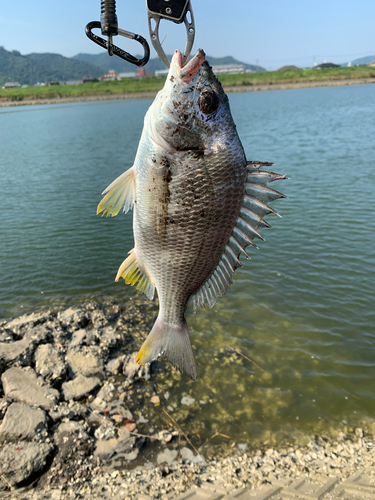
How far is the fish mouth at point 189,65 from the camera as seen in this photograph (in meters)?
2.13

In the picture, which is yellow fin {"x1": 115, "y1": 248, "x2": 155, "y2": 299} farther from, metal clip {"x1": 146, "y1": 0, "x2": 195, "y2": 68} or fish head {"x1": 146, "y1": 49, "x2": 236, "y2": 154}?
metal clip {"x1": 146, "y1": 0, "x2": 195, "y2": 68}

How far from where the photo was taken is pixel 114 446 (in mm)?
4512

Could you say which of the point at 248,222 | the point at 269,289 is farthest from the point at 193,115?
the point at 269,289

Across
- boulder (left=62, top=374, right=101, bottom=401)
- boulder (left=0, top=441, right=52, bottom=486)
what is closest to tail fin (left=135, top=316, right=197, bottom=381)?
boulder (left=0, top=441, right=52, bottom=486)

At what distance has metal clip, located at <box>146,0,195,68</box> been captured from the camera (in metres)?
1.96

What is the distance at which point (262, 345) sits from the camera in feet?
21.8

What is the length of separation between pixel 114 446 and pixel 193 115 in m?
4.26

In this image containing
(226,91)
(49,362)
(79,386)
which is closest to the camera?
(79,386)

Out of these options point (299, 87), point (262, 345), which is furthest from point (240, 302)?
point (299, 87)

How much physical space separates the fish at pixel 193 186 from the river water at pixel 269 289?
140 inches

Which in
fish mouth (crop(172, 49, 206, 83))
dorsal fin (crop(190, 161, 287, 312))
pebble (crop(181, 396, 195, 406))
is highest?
fish mouth (crop(172, 49, 206, 83))

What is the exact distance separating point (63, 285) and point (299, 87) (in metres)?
93.2

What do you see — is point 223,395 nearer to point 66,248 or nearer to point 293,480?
point 293,480

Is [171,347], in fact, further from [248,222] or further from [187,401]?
[187,401]
